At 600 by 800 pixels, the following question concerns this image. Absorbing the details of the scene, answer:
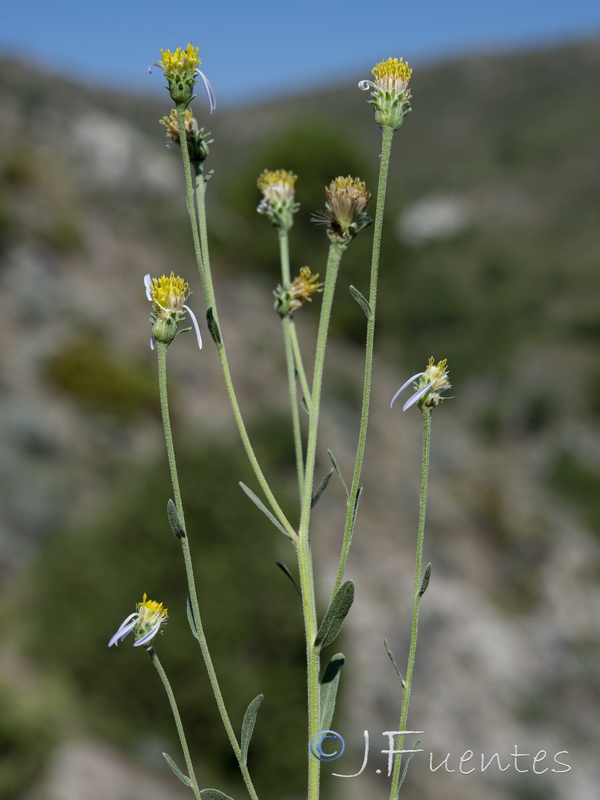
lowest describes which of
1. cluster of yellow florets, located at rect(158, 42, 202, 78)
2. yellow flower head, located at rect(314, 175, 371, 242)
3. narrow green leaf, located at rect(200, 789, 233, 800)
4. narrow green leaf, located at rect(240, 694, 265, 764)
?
narrow green leaf, located at rect(200, 789, 233, 800)

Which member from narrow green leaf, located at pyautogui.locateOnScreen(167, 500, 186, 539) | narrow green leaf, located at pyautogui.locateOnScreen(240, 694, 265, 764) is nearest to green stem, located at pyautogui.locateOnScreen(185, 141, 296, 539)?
narrow green leaf, located at pyautogui.locateOnScreen(167, 500, 186, 539)

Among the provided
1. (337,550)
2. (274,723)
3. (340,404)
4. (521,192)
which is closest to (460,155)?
(521,192)

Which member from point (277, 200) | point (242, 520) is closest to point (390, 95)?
point (277, 200)

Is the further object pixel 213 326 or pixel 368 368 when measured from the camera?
pixel 213 326

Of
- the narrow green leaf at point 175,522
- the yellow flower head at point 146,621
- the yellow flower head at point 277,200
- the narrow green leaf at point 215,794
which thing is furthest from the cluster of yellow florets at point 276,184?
the narrow green leaf at point 215,794

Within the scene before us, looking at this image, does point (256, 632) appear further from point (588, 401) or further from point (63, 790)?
point (588, 401)

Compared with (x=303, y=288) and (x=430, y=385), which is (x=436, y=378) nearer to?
(x=430, y=385)

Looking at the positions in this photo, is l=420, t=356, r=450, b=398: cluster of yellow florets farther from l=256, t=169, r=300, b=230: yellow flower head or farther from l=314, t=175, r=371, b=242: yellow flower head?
l=256, t=169, r=300, b=230: yellow flower head
